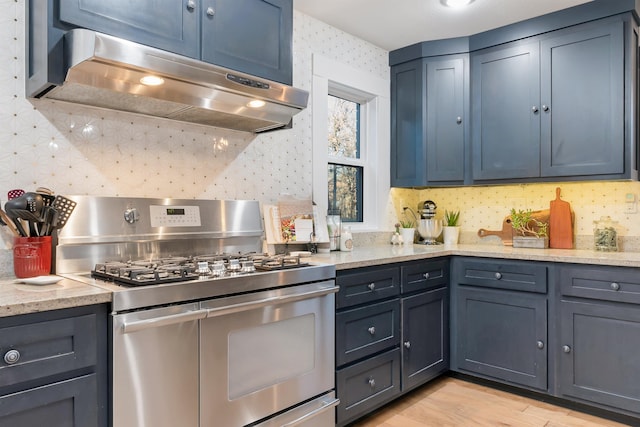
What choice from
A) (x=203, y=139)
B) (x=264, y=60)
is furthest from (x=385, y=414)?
(x=264, y=60)

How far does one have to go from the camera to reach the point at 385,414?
2.40 metres

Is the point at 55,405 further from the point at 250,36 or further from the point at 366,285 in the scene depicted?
the point at 250,36

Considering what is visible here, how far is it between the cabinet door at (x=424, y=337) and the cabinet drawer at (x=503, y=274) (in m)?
0.18

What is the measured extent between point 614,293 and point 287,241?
172 centimetres

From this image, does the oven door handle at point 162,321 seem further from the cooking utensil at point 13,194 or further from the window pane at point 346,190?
the window pane at point 346,190

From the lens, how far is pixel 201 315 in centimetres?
148

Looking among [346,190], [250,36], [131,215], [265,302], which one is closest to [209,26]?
[250,36]

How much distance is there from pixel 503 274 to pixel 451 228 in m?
0.84

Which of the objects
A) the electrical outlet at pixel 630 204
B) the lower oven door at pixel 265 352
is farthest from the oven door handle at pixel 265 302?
the electrical outlet at pixel 630 204

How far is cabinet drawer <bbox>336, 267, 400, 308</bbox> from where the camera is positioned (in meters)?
2.10

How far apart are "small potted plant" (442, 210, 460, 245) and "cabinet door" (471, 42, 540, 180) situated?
47 centimetres

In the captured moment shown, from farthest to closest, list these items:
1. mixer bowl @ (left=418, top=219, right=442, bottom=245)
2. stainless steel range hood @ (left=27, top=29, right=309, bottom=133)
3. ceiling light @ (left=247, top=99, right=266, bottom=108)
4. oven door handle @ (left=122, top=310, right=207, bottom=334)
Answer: mixer bowl @ (left=418, top=219, right=442, bottom=245)
ceiling light @ (left=247, top=99, right=266, bottom=108)
stainless steel range hood @ (left=27, top=29, right=309, bottom=133)
oven door handle @ (left=122, top=310, right=207, bottom=334)

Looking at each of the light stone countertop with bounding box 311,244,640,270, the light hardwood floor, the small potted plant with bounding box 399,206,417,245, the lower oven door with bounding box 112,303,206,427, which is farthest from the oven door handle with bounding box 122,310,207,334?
the small potted plant with bounding box 399,206,417,245

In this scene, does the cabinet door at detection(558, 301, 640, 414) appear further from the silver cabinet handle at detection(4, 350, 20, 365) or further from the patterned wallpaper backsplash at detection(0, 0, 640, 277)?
the silver cabinet handle at detection(4, 350, 20, 365)
